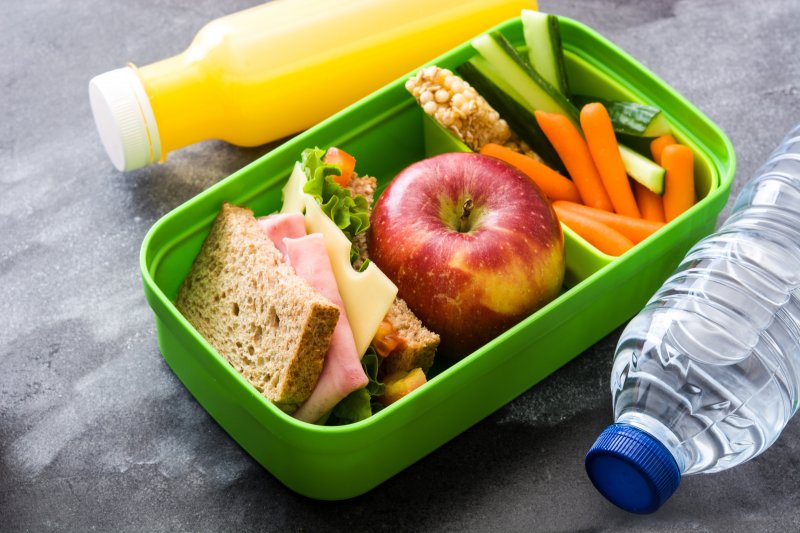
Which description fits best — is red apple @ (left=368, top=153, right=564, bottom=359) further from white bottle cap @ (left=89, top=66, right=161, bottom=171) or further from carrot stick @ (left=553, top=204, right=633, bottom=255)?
white bottle cap @ (left=89, top=66, right=161, bottom=171)

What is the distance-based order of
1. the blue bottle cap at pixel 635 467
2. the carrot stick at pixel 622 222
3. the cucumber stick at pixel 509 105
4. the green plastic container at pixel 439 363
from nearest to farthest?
the blue bottle cap at pixel 635 467, the green plastic container at pixel 439 363, the carrot stick at pixel 622 222, the cucumber stick at pixel 509 105

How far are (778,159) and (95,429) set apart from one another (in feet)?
3.39

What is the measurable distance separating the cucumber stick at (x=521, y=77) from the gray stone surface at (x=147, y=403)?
33cm

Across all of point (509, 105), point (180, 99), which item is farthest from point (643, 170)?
point (180, 99)

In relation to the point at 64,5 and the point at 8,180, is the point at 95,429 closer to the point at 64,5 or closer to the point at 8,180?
the point at 8,180

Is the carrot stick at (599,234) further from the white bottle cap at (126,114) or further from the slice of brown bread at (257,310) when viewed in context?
the white bottle cap at (126,114)

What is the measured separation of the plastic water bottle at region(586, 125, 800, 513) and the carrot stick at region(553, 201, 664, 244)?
0.07 metres

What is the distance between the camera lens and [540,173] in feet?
5.02

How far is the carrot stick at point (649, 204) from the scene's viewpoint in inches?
60.0

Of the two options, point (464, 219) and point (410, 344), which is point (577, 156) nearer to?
point (464, 219)

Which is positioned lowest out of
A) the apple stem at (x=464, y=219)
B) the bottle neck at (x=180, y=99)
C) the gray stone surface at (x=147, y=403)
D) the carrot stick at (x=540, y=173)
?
the gray stone surface at (x=147, y=403)

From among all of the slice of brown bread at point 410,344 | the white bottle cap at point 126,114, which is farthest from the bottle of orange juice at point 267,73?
the slice of brown bread at point 410,344

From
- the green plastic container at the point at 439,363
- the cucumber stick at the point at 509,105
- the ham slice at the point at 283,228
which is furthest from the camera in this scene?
the cucumber stick at the point at 509,105

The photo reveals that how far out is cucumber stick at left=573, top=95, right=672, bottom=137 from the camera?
1521 millimetres
